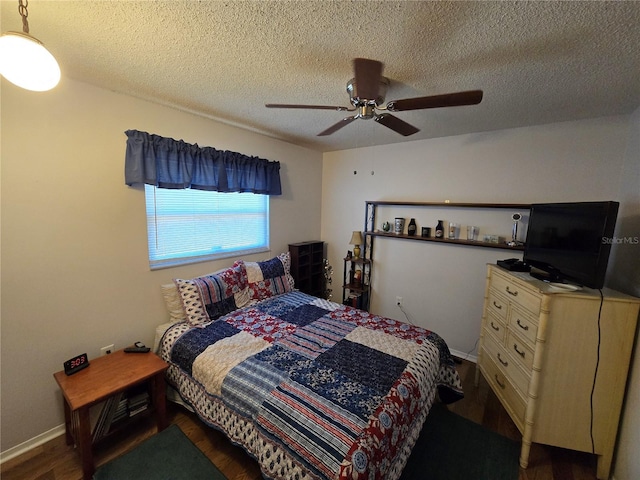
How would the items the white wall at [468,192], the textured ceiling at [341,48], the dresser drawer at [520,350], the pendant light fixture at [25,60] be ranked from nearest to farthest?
the pendant light fixture at [25,60], the textured ceiling at [341,48], the dresser drawer at [520,350], the white wall at [468,192]

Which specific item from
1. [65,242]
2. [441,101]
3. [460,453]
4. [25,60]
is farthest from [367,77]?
[460,453]

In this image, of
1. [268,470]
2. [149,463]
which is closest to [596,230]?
[268,470]

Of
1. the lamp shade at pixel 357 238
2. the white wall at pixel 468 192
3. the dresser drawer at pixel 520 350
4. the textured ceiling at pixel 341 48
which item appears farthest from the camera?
the lamp shade at pixel 357 238

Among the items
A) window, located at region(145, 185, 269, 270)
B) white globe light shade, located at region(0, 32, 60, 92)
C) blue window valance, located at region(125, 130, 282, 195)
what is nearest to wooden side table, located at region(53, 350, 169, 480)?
window, located at region(145, 185, 269, 270)

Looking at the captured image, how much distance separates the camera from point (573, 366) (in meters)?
1.58

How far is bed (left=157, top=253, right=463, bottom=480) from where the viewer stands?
1269mm

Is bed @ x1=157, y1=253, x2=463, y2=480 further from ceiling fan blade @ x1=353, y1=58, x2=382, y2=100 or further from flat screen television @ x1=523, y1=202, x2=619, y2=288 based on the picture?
ceiling fan blade @ x1=353, y1=58, x2=382, y2=100

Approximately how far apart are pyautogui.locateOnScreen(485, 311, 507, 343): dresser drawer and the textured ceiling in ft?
5.77

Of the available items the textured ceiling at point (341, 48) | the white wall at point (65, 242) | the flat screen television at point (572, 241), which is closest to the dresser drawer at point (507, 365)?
the flat screen television at point (572, 241)

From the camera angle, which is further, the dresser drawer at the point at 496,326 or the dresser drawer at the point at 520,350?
the dresser drawer at the point at 496,326

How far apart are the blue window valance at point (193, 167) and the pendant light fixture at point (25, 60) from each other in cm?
110

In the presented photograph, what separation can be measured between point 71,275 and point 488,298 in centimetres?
343

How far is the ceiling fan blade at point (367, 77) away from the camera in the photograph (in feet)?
4.02

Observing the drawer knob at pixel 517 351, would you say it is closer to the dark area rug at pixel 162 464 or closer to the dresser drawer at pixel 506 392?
the dresser drawer at pixel 506 392
